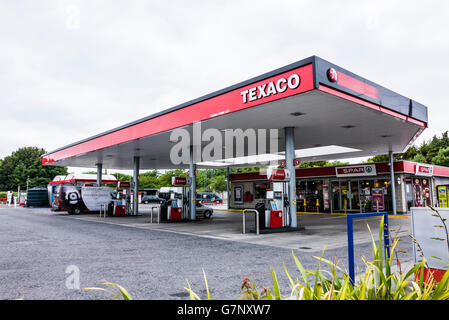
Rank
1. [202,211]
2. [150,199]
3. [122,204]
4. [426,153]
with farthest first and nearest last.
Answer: [150,199], [426,153], [122,204], [202,211]

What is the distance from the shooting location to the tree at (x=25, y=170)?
61281mm

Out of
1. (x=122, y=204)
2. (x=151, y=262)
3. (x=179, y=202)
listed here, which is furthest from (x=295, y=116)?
(x=122, y=204)

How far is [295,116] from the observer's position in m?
12.3

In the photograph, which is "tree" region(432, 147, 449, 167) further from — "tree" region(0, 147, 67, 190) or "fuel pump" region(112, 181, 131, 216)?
"tree" region(0, 147, 67, 190)

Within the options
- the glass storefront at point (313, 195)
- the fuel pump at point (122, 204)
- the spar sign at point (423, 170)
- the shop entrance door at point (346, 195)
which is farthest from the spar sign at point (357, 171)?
the fuel pump at point (122, 204)

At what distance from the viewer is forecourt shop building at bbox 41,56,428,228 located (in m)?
9.27

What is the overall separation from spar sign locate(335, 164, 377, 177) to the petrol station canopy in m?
2.62

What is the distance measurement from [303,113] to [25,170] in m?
65.1

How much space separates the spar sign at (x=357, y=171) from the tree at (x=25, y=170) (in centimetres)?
5832

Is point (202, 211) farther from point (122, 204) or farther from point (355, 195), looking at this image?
point (355, 195)

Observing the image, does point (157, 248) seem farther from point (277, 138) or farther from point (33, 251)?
point (277, 138)

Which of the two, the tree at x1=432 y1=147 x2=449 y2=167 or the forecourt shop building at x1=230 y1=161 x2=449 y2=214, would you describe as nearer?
the forecourt shop building at x1=230 y1=161 x2=449 y2=214

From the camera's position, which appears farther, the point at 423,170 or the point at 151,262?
the point at 423,170

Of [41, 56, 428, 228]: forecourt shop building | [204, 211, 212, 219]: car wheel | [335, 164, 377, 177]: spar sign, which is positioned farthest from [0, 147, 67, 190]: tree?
[335, 164, 377, 177]: spar sign
